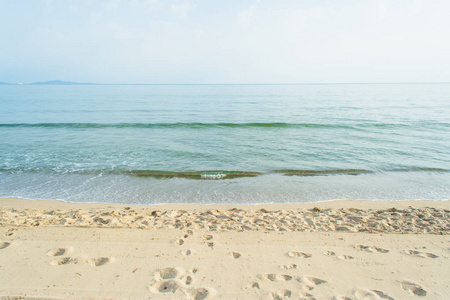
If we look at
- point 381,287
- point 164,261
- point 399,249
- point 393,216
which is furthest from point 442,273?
point 164,261

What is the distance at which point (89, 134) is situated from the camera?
17.9 m

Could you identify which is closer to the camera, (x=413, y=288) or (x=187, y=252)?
(x=413, y=288)

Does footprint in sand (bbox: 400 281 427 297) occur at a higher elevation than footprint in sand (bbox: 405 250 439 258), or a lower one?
higher

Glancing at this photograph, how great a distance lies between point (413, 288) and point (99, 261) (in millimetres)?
5051

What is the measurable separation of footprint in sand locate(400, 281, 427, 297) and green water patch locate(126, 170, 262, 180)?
6501 millimetres

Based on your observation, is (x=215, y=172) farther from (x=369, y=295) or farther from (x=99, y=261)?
(x=369, y=295)

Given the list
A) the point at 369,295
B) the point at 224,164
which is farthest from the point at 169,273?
the point at 224,164

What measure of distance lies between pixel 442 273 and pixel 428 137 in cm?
1638

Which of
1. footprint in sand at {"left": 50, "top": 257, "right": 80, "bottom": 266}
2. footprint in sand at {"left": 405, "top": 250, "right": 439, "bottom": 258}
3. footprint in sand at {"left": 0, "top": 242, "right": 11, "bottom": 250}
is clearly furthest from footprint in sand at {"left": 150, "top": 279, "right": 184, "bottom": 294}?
footprint in sand at {"left": 405, "top": 250, "right": 439, "bottom": 258}

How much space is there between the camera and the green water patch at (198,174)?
32.2 ft

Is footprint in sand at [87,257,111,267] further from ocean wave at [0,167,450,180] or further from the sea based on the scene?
ocean wave at [0,167,450,180]

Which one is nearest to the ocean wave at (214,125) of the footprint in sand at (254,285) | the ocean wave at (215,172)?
the ocean wave at (215,172)

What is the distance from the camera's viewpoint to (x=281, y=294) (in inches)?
140

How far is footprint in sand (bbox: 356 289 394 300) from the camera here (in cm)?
354
